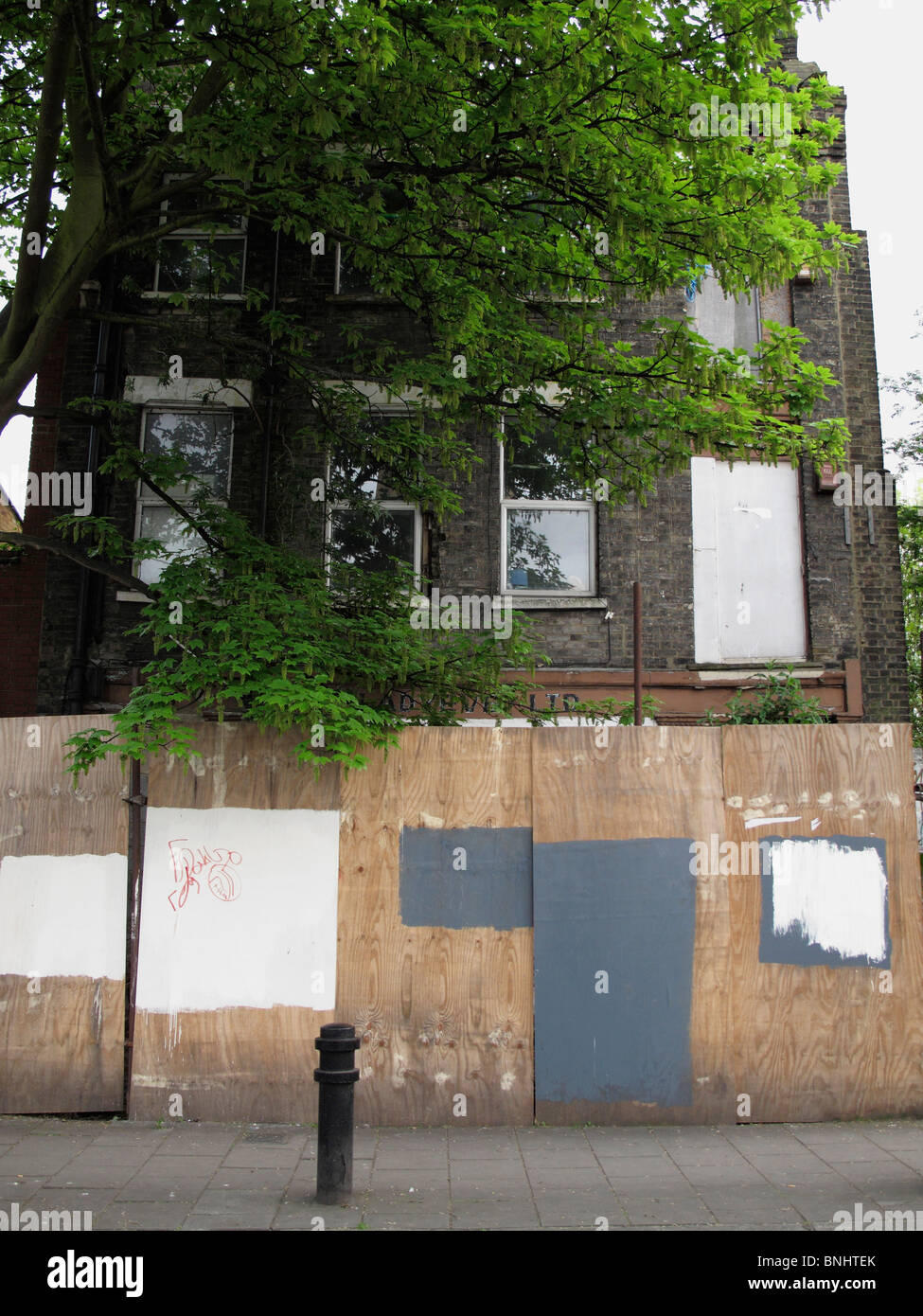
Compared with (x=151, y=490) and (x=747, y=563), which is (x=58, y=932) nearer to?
(x=151, y=490)

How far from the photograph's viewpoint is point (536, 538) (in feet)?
40.3

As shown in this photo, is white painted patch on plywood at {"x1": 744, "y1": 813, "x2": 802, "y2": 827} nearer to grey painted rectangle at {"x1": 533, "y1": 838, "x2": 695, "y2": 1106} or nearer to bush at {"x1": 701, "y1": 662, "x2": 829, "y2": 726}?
grey painted rectangle at {"x1": 533, "y1": 838, "x2": 695, "y2": 1106}

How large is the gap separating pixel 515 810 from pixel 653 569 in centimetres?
571

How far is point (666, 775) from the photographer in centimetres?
723

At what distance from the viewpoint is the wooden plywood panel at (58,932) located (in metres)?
6.91

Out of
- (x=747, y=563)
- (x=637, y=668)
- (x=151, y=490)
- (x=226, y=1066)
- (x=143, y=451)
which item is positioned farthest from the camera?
(x=747, y=563)

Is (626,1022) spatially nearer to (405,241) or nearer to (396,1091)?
(396,1091)

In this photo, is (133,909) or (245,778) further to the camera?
(245,778)

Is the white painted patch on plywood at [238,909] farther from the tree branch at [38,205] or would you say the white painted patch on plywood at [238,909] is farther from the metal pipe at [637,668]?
the tree branch at [38,205]

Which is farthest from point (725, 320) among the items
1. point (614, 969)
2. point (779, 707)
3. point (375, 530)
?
point (614, 969)

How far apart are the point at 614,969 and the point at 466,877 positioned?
1.19m

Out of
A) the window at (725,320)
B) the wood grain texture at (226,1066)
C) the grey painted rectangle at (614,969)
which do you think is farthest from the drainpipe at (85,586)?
the window at (725,320)

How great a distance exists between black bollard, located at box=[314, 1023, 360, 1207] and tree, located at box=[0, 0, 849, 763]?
1.98 metres

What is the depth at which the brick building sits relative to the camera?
11.9 metres
